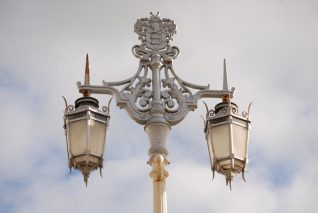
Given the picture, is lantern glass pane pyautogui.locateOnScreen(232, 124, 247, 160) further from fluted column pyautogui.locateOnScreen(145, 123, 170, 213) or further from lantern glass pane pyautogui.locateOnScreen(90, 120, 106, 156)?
lantern glass pane pyautogui.locateOnScreen(90, 120, 106, 156)

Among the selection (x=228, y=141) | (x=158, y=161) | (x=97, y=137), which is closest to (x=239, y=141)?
(x=228, y=141)

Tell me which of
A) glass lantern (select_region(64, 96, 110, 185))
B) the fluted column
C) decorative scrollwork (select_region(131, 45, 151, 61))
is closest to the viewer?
the fluted column

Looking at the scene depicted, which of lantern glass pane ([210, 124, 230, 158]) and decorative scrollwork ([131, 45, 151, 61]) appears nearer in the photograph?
lantern glass pane ([210, 124, 230, 158])

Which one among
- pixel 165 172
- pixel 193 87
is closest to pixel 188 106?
pixel 193 87

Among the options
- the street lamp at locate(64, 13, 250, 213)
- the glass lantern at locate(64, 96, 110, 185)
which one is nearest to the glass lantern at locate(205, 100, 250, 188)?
the street lamp at locate(64, 13, 250, 213)

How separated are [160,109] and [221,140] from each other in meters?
1.01

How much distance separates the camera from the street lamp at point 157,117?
1339 cm

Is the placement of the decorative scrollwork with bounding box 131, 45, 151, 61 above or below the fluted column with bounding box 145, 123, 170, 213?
above

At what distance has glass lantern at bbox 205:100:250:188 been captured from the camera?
1363 cm

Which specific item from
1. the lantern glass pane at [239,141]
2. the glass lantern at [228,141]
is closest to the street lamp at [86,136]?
the glass lantern at [228,141]

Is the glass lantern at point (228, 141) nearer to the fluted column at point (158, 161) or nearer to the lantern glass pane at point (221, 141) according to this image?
the lantern glass pane at point (221, 141)

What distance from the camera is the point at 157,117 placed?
14055 millimetres

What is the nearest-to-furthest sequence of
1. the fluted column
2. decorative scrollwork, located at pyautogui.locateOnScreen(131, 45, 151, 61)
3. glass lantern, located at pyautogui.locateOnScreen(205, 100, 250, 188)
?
1. the fluted column
2. glass lantern, located at pyautogui.locateOnScreen(205, 100, 250, 188)
3. decorative scrollwork, located at pyautogui.locateOnScreen(131, 45, 151, 61)

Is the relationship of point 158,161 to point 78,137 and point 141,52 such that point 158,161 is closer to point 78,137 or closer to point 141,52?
point 78,137
